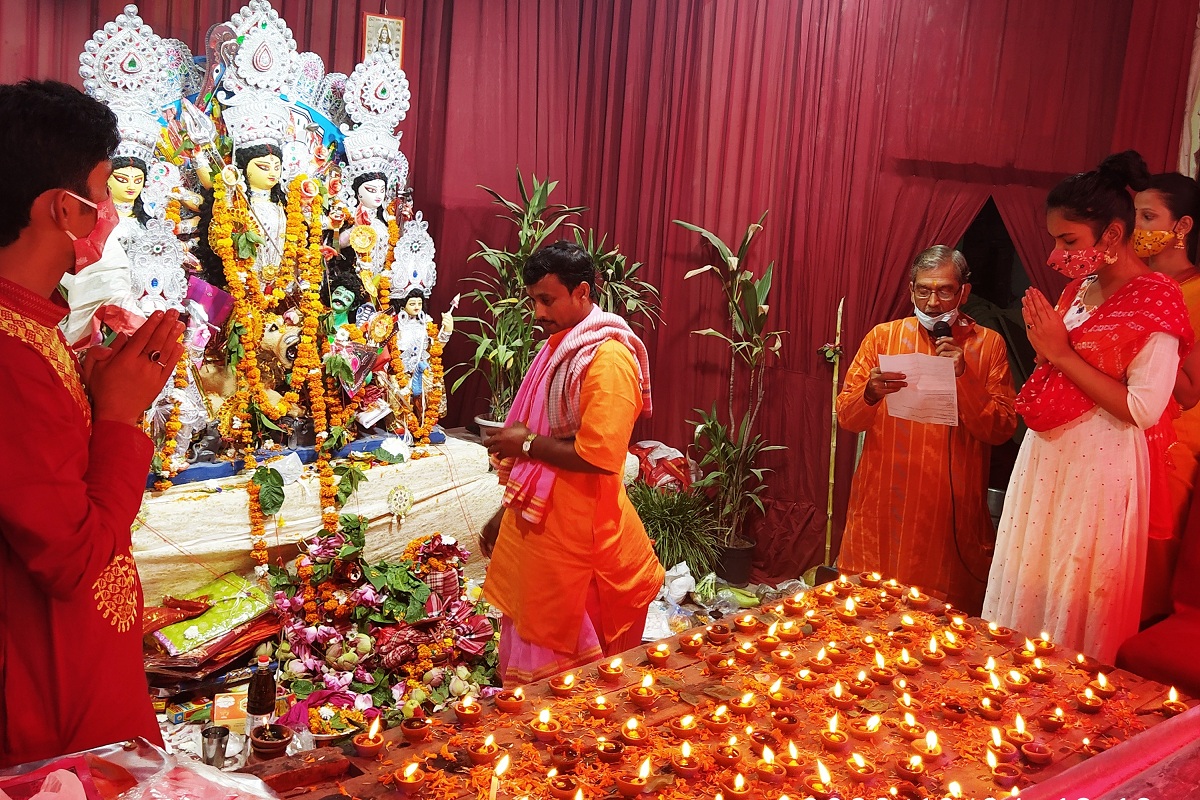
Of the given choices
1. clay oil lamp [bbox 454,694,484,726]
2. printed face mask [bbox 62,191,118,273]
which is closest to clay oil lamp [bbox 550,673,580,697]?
clay oil lamp [bbox 454,694,484,726]

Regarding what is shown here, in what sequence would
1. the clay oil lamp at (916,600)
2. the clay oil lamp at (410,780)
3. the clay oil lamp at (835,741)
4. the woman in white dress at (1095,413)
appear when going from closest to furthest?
the clay oil lamp at (410,780) → the clay oil lamp at (835,741) → the clay oil lamp at (916,600) → the woman in white dress at (1095,413)

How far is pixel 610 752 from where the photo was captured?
1.44 meters

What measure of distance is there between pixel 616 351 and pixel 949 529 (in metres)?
1.78

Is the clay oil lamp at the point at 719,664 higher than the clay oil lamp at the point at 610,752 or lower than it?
lower

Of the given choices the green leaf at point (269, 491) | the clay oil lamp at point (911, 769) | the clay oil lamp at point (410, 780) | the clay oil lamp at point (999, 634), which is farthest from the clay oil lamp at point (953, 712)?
the green leaf at point (269, 491)

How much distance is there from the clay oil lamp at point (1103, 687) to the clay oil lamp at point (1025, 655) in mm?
129

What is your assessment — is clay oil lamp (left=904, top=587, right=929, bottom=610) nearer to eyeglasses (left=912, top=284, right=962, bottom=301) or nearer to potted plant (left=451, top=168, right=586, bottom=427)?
eyeglasses (left=912, top=284, right=962, bottom=301)

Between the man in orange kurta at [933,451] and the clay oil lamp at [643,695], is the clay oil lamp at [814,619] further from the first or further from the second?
the man in orange kurta at [933,451]

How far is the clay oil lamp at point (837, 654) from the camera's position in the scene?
1.88 meters

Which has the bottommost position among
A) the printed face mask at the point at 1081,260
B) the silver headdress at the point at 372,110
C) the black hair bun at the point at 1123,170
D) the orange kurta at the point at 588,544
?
the orange kurta at the point at 588,544

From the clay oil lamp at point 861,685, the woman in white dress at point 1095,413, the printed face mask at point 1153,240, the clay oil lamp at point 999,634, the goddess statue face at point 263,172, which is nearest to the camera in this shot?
the clay oil lamp at point 861,685

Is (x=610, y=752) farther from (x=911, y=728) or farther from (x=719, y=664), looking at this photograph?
(x=911, y=728)

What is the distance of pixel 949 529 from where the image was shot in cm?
346

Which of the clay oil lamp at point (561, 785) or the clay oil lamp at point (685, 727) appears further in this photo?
the clay oil lamp at point (685, 727)
